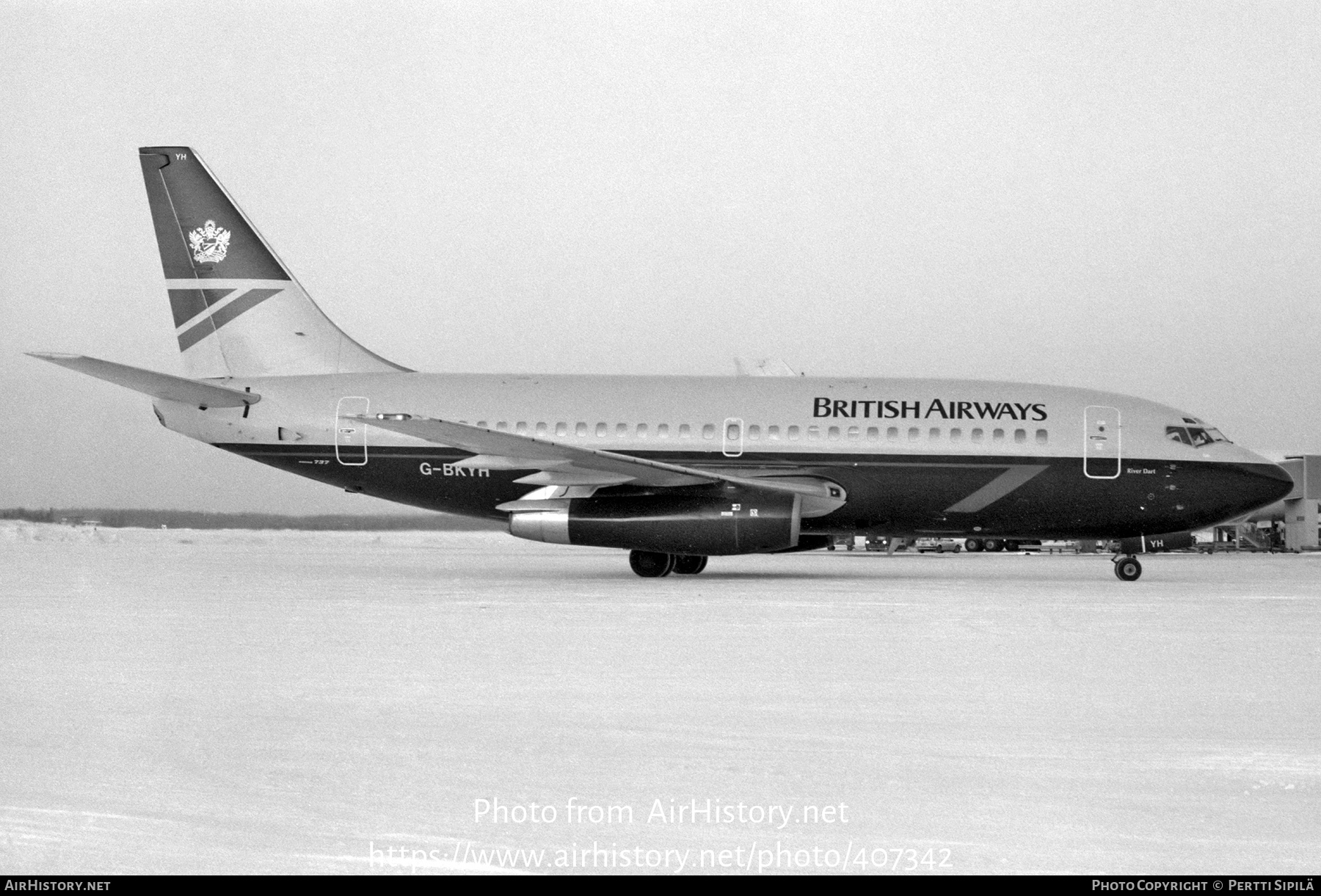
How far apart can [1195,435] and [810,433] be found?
600 cm

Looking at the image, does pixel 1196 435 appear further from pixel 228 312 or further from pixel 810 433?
pixel 228 312

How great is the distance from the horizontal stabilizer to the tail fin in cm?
101

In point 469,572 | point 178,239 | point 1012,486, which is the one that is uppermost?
point 178,239

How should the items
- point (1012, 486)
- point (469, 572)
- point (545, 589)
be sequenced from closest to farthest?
point (545, 589) → point (1012, 486) → point (469, 572)

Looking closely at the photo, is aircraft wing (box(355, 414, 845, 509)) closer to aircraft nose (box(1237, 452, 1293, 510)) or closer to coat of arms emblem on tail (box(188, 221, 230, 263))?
coat of arms emblem on tail (box(188, 221, 230, 263))

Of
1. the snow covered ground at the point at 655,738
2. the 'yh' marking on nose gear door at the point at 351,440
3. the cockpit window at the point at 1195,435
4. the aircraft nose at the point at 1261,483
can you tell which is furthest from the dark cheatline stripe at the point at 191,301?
the aircraft nose at the point at 1261,483

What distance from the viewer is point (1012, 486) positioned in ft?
66.2

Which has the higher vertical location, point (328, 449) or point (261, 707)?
point (328, 449)

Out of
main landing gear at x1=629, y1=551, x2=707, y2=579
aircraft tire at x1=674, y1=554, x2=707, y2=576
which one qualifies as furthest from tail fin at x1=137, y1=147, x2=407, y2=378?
aircraft tire at x1=674, y1=554, x2=707, y2=576

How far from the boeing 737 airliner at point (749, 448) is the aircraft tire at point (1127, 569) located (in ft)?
0.14
